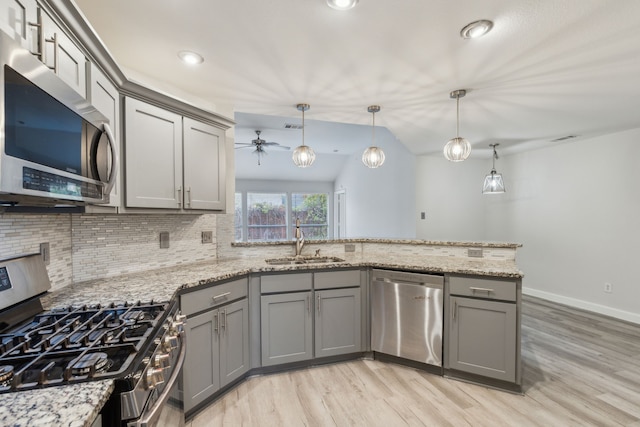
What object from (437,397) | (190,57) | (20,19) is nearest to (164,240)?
(190,57)

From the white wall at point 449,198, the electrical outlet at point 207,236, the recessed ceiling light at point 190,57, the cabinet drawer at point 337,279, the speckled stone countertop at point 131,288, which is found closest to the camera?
the speckled stone countertop at point 131,288

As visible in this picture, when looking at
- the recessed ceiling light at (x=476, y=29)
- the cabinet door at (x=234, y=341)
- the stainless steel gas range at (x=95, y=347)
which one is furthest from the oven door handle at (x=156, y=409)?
the recessed ceiling light at (x=476, y=29)

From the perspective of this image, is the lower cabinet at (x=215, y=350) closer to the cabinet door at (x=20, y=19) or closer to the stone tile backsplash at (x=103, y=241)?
the stone tile backsplash at (x=103, y=241)

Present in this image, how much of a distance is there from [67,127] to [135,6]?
937 mm

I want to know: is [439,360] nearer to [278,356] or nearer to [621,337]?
[278,356]

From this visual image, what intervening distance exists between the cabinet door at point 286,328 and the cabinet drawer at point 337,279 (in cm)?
13

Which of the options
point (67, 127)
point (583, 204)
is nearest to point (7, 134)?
point (67, 127)

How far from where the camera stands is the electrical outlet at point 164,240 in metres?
2.44

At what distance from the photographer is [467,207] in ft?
17.7

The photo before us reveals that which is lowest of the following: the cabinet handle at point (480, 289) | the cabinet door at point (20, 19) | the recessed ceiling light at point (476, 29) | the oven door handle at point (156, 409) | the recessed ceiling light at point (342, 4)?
the oven door handle at point (156, 409)

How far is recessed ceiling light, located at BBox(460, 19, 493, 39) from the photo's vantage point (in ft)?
5.51

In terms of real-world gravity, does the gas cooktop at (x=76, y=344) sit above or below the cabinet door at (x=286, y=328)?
above

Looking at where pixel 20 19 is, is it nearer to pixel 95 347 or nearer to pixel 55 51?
pixel 55 51

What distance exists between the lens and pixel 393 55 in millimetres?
2047
